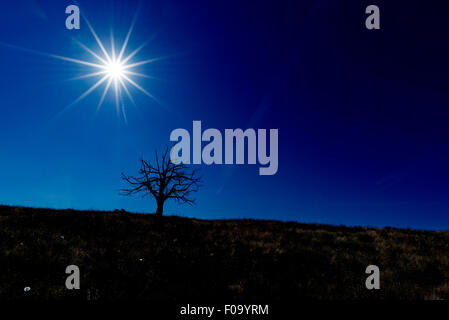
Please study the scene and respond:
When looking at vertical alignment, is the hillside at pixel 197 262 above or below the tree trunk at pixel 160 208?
below

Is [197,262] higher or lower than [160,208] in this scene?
lower

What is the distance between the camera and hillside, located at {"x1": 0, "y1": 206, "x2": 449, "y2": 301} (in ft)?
24.1

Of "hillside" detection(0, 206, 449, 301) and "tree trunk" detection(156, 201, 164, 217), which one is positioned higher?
"tree trunk" detection(156, 201, 164, 217)

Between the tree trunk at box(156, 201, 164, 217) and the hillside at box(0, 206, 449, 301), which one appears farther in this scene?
the tree trunk at box(156, 201, 164, 217)

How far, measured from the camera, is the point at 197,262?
388 inches

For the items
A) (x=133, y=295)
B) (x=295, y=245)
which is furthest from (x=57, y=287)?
(x=295, y=245)

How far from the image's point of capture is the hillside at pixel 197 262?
7.33 metres

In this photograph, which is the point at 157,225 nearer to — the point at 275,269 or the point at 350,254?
the point at 275,269

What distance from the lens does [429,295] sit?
25.1 ft

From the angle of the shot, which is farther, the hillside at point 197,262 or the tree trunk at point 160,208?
the tree trunk at point 160,208

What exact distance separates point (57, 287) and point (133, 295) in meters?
2.06

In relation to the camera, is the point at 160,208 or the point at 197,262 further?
the point at 160,208

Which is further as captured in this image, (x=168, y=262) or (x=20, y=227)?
(x=20, y=227)
